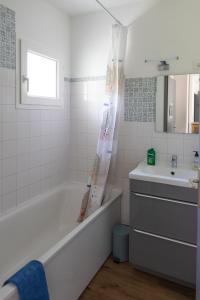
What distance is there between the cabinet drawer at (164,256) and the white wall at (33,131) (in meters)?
1.11

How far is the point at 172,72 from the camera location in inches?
94.1

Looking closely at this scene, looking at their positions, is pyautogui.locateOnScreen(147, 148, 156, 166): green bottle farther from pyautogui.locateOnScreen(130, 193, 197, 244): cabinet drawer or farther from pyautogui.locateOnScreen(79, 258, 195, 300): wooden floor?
pyautogui.locateOnScreen(79, 258, 195, 300): wooden floor

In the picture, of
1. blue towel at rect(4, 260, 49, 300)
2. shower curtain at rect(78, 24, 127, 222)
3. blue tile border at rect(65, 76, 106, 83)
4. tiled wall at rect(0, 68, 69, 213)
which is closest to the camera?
blue towel at rect(4, 260, 49, 300)

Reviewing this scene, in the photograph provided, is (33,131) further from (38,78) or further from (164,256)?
(164,256)

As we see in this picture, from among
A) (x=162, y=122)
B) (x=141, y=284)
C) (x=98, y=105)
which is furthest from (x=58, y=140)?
(x=141, y=284)

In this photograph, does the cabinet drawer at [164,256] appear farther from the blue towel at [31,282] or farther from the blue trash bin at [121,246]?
the blue towel at [31,282]

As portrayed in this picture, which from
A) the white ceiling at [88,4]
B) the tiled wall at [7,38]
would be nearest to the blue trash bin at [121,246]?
the tiled wall at [7,38]

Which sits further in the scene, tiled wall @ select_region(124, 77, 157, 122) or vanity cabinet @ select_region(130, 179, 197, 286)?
tiled wall @ select_region(124, 77, 157, 122)

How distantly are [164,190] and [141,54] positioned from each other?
1.40 metres

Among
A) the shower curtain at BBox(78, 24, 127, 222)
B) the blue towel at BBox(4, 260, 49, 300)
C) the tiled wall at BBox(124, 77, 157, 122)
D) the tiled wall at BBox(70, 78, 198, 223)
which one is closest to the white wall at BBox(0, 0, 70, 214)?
the tiled wall at BBox(70, 78, 198, 223)

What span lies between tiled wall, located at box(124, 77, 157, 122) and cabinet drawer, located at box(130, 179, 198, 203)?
762 mm

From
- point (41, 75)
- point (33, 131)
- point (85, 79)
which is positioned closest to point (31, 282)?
point (33, 131)

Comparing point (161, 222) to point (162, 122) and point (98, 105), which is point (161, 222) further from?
point (98, 105)

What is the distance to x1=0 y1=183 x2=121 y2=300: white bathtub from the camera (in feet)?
5.48
